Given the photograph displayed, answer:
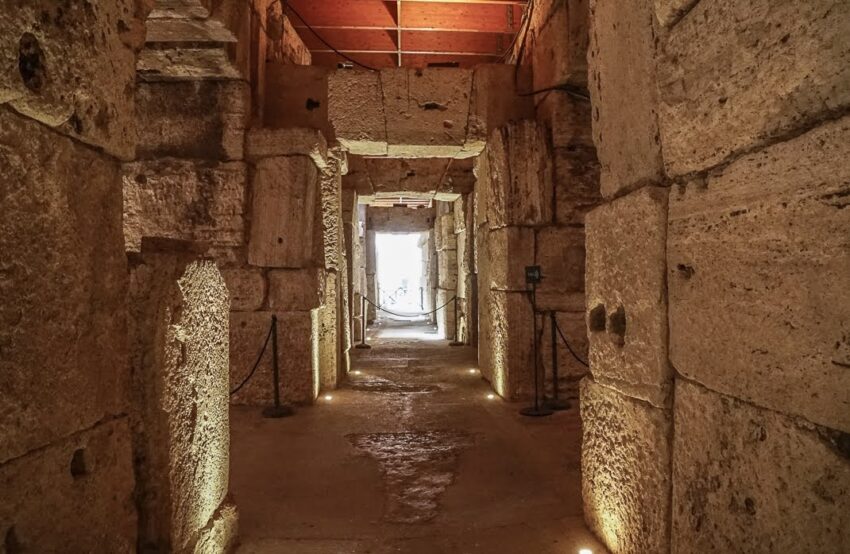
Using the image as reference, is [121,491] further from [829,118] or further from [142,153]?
[142,153]

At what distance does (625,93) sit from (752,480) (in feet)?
5.05

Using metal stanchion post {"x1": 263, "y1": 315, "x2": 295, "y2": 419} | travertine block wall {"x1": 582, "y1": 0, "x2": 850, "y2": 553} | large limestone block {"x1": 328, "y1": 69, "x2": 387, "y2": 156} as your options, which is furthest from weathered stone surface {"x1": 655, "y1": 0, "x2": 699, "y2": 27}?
metal stanchion post {"x1": 263, "y1": 315, "x2": 295, "y2": 419}

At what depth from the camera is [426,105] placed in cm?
567

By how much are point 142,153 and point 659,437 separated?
5.06m

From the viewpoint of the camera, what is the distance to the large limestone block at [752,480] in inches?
46.8

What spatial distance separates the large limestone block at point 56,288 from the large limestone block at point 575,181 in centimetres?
429

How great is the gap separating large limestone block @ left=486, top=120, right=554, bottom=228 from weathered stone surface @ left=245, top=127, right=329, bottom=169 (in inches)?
77.0

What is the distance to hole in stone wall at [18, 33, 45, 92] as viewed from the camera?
1.23m

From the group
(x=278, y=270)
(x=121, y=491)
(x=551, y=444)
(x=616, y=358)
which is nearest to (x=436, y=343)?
(x=278, y=270)

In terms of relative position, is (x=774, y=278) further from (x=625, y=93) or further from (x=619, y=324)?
(x=625, y=93)

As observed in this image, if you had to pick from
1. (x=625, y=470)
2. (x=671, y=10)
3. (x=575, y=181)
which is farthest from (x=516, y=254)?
(x=671, y=10)

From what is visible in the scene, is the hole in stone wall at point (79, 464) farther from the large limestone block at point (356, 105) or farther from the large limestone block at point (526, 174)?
the large limestone block at point (356, 105)

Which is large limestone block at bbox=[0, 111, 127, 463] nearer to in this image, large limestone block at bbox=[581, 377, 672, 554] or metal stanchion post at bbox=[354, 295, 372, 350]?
large limestone block at bbox=[581, 377, 672, 554]

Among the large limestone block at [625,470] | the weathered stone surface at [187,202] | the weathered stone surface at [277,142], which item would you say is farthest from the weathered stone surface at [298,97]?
the large limestone block at [625,470]
